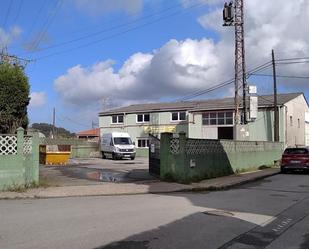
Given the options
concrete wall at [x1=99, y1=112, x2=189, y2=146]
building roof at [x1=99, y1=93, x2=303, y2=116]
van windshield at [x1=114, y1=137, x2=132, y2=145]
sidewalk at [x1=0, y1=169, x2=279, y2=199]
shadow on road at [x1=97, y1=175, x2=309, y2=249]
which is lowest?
shadow on road at [x1=97, y1=175, x2=309, y2=249]

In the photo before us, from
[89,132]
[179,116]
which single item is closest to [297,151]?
[179,116]

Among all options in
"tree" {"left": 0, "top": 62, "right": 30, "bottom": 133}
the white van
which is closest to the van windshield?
the white van

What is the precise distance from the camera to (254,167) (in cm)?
3316

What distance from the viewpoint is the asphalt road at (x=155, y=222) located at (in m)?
8.61

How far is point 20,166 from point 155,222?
7.43 m

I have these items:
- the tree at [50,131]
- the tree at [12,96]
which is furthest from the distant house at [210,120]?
the tree at [12,96]

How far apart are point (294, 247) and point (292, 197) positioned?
28.4 ft

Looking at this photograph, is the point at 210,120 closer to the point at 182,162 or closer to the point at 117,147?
the point at 117,147

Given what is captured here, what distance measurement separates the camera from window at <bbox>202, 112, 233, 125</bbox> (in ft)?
183

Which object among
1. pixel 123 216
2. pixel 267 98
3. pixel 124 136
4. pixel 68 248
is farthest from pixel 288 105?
pixel 68 248

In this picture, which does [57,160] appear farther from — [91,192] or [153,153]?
[91,192]

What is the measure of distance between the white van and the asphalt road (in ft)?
97.2

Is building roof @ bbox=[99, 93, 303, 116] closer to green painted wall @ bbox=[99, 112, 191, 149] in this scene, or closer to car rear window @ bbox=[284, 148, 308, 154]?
green painted wall @ bbox=[99, 112, 191, 149]

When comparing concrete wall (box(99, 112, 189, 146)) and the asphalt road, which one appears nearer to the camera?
the asphalt road
